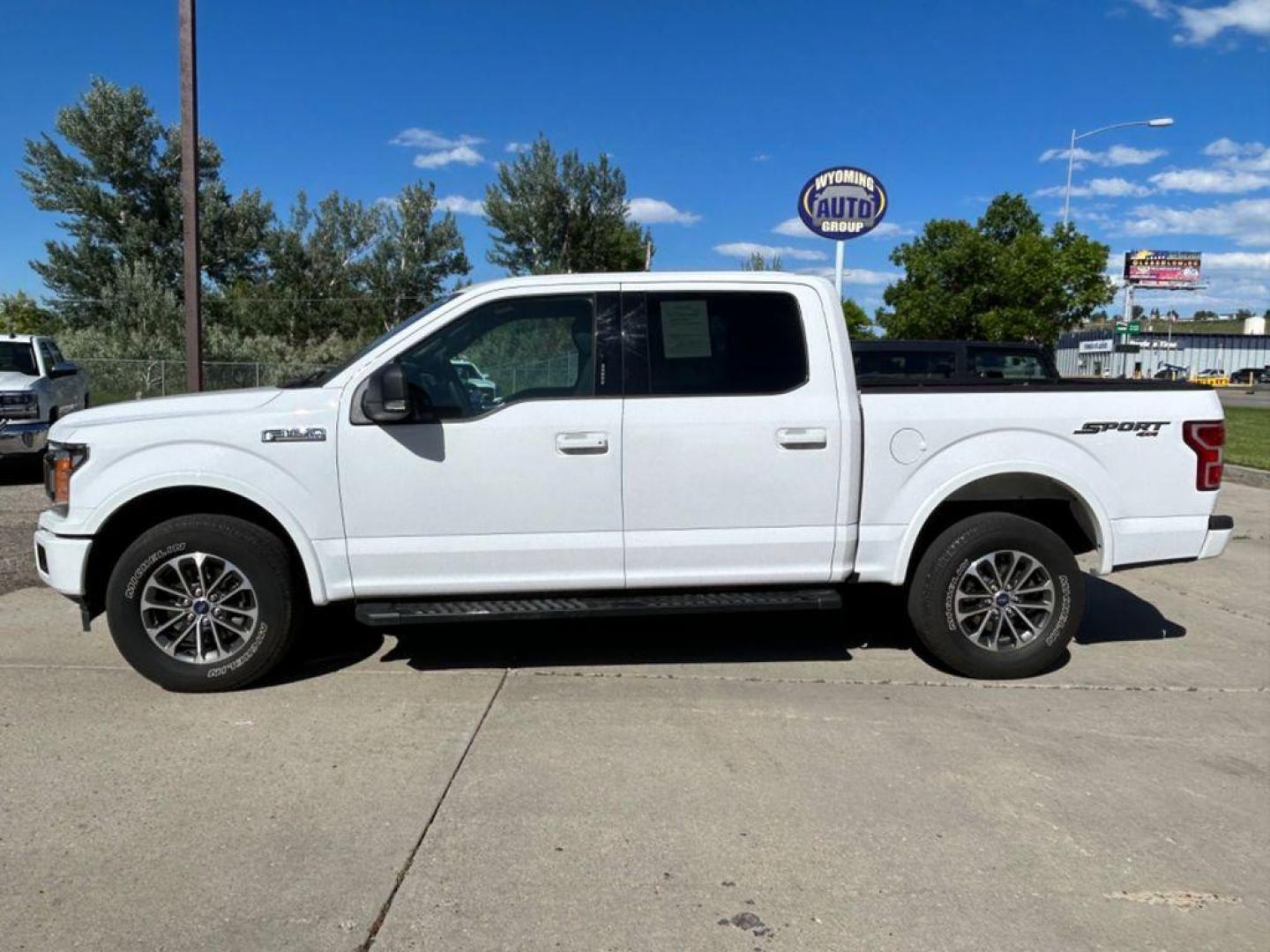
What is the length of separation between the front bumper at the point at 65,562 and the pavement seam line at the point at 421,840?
202 cm

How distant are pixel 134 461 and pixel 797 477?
10.3 feet

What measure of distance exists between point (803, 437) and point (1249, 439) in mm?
18485

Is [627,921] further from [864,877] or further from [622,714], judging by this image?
[622,714]

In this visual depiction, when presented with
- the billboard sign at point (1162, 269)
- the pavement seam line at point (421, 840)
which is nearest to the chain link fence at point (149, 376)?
the pavement seam line at point (421, 840)

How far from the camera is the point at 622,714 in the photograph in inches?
169

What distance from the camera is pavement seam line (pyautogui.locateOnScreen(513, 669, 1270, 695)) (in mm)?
4754

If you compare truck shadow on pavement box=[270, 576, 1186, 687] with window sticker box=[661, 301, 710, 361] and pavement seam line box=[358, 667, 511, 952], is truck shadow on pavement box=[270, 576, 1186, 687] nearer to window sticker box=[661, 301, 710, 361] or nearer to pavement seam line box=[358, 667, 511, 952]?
pavement seam line box=[358, 667, 511, 952]

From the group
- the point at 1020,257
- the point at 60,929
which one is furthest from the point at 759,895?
the point at 1020,257

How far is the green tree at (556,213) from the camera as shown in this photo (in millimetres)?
30469

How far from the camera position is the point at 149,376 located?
21.8 meters

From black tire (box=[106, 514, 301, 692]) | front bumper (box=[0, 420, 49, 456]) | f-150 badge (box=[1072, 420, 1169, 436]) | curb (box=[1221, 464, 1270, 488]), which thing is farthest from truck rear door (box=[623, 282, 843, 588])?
curb (box=[1221, 464, 1270, 488])

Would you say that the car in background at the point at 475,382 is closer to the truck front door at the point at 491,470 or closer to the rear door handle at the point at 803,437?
the truck front door at the point at 491,470

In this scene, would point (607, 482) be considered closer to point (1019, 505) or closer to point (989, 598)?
point (989, 598)

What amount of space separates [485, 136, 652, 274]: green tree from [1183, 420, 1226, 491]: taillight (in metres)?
26.9
